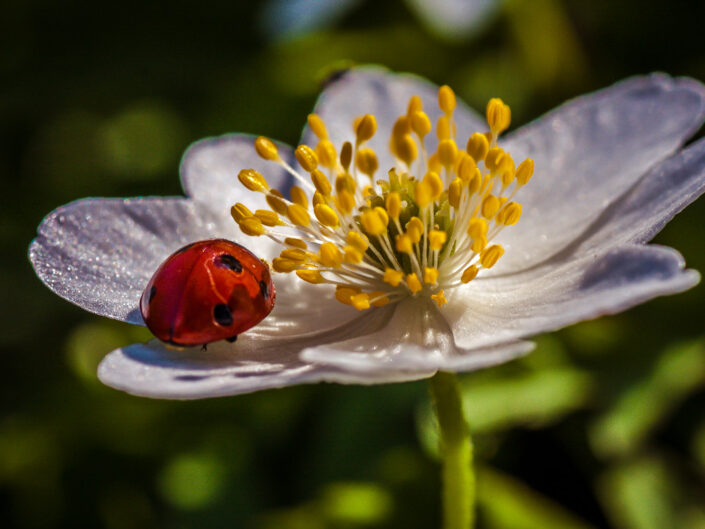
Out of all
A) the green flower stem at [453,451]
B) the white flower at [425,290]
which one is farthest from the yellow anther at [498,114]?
the green flower stem at [453,451]

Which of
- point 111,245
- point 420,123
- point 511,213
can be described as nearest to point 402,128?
point 420,123

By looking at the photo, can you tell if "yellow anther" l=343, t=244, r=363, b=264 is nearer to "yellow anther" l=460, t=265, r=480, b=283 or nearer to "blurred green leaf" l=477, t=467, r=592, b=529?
"yellow anther" l=460, t=265, r=480, b=283

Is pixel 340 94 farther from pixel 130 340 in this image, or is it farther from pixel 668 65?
pixel 668 65

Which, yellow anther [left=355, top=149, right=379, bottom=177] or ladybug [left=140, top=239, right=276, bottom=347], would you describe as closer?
ladybug [left=140, top=239, right=276, bottom=347]

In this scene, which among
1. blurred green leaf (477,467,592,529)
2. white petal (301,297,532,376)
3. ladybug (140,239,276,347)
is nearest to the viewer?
white petal (301,297,532,376)

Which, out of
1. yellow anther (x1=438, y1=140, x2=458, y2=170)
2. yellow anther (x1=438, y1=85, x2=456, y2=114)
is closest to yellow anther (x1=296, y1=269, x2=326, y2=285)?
yellow anther (x1=438, y1=140, x2=458, y2=170)
